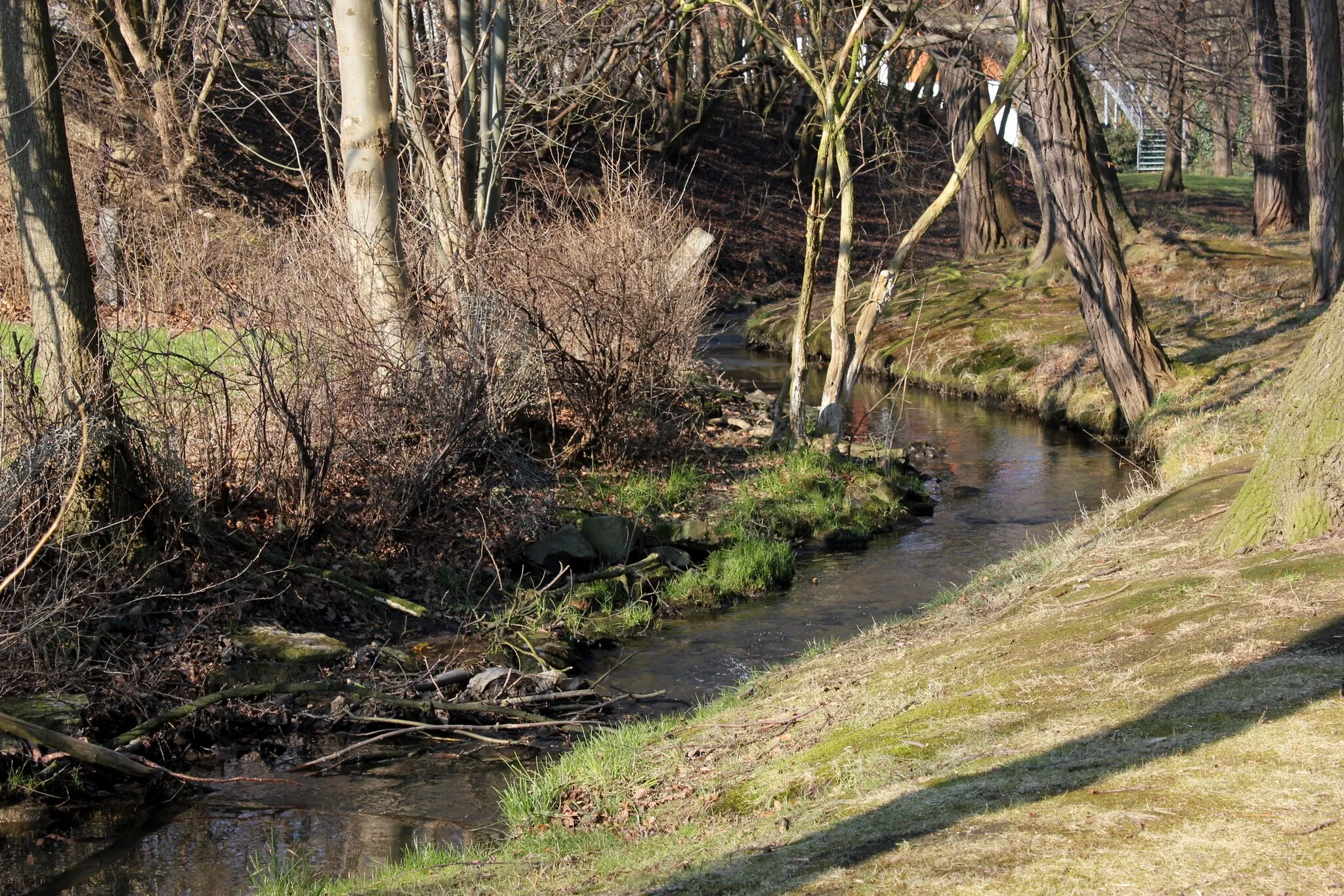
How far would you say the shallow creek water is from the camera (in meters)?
6.37

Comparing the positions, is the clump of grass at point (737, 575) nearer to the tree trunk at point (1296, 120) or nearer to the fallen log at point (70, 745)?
the fallen log at point (70, 745)

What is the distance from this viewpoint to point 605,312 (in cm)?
1368

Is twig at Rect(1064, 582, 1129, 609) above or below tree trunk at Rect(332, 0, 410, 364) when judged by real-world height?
below

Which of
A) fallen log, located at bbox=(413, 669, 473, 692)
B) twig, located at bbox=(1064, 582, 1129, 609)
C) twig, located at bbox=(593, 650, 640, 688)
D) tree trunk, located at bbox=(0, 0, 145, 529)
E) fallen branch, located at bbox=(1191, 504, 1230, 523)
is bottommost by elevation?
twig, located at bbox=(593, 650, 640, 688)

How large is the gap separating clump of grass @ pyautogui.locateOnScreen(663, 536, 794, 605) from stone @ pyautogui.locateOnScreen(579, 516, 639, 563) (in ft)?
2.07

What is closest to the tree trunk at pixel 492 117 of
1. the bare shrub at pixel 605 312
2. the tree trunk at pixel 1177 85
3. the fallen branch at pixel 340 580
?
the bare shrub at pixel 605 312

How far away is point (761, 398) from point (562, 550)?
29.1ft

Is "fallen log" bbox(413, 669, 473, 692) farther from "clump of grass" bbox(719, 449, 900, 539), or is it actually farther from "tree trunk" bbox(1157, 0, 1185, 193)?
"tree trunk" bbox(1157, 0, 1185, 193)

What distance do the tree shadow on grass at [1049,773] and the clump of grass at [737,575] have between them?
6.42 m

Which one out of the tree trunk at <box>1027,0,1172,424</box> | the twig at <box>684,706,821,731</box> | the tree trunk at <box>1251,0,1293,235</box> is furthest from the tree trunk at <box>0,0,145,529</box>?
the tree trunk at <box>1251,0,1293,235</box>

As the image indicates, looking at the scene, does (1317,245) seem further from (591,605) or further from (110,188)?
(110,188)

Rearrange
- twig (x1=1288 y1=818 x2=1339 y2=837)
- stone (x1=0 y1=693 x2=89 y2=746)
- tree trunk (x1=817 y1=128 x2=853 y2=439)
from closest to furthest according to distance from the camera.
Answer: twig (x1=1288 y1=818 x2=1339 y2=837) < stone (x1=0 y1=693 x2=89 y2=746) < tree trunk (x1=817 y1=128 x2=853 y2=439)

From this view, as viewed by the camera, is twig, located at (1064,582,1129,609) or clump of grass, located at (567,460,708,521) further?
clump of grass, located at (567,460,708,521)

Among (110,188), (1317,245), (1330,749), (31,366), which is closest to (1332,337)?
(1330,749)
